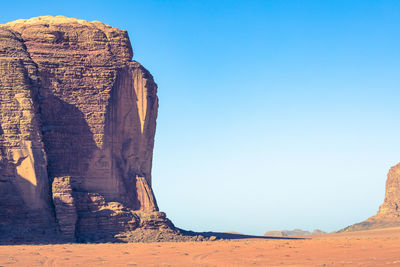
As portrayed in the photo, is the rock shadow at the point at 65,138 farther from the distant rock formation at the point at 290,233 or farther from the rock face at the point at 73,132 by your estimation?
the distant rock formation at the point at 290,233

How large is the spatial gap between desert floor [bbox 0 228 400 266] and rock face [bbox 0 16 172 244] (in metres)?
3.48

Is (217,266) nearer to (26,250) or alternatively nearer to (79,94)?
(26,250)

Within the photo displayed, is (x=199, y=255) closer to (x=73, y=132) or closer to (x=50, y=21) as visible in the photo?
(x=73, y=132)

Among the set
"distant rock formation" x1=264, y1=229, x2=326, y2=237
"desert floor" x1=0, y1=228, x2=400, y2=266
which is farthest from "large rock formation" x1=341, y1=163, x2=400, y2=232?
"desert floor" x1=0, y1=228, x2=400, y2=266

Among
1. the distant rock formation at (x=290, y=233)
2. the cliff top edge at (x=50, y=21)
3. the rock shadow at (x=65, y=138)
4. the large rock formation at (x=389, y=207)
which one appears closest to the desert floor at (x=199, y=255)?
the rock shadow at (x=65, y=138)

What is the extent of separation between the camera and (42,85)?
4275cm

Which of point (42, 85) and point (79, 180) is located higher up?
point (42, 85)

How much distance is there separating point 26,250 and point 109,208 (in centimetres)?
860

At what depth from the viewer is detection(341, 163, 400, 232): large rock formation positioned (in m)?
83.2

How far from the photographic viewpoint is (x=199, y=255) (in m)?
32.5

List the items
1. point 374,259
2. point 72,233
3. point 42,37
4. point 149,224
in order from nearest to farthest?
point 374,259
point 72,233
point 149,224
point 42,37

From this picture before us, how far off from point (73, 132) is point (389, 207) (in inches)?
2213

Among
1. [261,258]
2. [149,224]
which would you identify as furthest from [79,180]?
[261,258]

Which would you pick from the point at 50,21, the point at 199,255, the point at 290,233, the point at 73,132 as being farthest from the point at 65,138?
the point at 290,233
